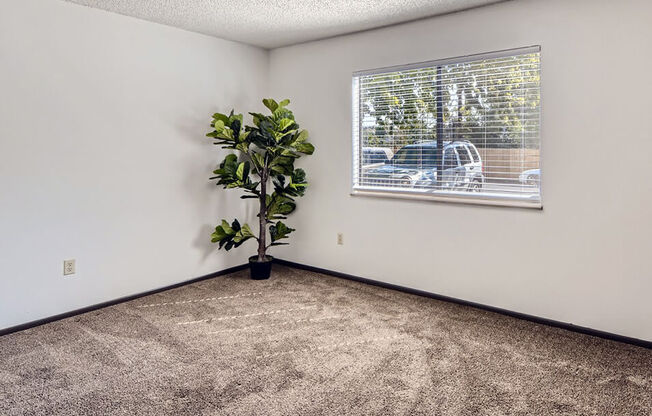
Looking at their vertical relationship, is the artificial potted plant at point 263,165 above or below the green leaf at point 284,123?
below

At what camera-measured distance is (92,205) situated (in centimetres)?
335

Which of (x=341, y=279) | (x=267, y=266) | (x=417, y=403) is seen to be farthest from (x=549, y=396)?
(x=267, y=266)

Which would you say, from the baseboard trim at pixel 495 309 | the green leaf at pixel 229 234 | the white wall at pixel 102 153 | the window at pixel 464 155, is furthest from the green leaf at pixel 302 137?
the window at pixel 464 155

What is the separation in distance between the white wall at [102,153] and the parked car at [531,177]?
2630 millimetres

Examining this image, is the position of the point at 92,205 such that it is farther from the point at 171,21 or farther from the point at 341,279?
the point at 341,279

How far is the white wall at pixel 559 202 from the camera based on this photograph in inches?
107

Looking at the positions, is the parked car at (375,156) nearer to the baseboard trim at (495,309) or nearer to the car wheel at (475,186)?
the car wheel at (475,186)

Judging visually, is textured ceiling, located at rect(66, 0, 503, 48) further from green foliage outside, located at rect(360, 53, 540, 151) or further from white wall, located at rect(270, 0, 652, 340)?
green foliage outside, located at rect(360, 53, 540, 151)

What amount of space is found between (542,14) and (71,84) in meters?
3.24

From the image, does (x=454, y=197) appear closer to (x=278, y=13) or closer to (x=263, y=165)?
(x=263, y=165)

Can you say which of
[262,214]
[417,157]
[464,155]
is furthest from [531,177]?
[262,214]

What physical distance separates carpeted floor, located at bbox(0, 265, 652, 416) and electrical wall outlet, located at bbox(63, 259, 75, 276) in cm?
34

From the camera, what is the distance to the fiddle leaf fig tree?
12.9 ft

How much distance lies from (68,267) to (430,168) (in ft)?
9.25
